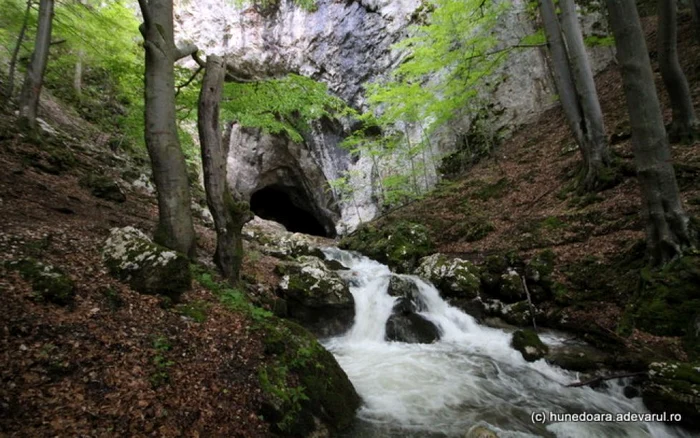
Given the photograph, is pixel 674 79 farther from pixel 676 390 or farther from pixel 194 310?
pixel 194 310

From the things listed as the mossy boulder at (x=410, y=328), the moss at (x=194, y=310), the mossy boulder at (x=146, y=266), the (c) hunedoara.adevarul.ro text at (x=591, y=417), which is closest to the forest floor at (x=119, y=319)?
the moss at (x=194, y=310)

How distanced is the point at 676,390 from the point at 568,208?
5388 mm

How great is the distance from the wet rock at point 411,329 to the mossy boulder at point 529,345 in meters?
1.67

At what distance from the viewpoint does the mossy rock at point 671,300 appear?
171 inches

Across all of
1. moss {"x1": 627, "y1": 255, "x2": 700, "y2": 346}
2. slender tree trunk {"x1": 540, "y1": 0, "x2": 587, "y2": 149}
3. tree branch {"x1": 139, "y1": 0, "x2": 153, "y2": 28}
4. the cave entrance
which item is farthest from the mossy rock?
the cave entrance

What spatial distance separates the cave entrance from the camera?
29703 millimetres

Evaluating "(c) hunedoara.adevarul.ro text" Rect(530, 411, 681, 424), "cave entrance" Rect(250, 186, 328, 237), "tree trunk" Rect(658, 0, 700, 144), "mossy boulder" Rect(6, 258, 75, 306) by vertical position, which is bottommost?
"(c) hunedoara.adevarul.ro text" Rect(530, 411, 681, 424)

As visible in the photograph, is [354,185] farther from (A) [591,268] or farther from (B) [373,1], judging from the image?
(A) [591,268]

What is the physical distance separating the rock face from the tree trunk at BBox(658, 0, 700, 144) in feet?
40.9

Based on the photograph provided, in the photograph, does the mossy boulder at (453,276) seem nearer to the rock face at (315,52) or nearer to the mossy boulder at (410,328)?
the mossy boulder at (410,328)

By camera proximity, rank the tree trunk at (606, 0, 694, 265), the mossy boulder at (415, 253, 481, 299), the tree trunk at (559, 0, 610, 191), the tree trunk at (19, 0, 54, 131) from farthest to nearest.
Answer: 1. the tree trunk at (559, 0, 610, 191)
2. the mossy boulder at (415, 253, 481, 299)
3. the tree trunk at (19, 0, 54, 131)
4. the tree trunk at (606, 0, 694, 265)

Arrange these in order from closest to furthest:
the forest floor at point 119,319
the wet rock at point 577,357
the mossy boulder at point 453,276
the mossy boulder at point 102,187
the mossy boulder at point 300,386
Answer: the forest floor at point 119,319
the mossy boulder at point 300,386
the wet rock at point 577,357
the mossy boulder at point 102,187
the mossy boulder at point 453,276

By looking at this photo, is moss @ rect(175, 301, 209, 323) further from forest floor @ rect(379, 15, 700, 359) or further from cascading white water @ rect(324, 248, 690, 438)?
forest floor @ rect(379, 15, 700, 359)

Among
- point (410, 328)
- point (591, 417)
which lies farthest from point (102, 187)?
point (591, 417)
